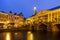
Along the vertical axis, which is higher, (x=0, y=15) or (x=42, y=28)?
(x=0, y=15)

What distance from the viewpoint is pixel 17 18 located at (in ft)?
196

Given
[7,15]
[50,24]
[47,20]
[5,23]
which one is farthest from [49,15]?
[7,15]

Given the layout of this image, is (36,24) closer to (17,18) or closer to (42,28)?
(42,28)

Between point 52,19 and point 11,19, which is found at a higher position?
point 11,19

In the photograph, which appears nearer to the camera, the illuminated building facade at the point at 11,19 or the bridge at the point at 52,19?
the bridge at the point at 52,19

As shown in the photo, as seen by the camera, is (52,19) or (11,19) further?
(11,19)

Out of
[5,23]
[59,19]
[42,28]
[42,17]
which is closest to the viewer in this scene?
[59,19]

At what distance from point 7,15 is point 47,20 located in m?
18.7

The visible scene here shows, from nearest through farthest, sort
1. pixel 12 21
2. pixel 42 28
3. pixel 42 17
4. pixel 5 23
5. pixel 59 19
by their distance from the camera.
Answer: pixel 59 19 → pixel 42 28 → pixel 42 17 → pixel 5 23 → pixel 12 21

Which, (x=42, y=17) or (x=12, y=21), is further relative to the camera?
(x=12, y=21)

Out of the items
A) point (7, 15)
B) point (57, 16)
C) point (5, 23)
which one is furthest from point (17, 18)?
point (57, 16)

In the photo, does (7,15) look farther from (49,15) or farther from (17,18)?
(49,15)

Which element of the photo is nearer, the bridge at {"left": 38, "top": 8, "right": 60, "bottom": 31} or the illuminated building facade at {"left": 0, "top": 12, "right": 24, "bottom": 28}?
the bridge at {"left": 38, "top": 8, "right": 60, "bottom": 31}

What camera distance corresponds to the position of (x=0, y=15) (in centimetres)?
5691
